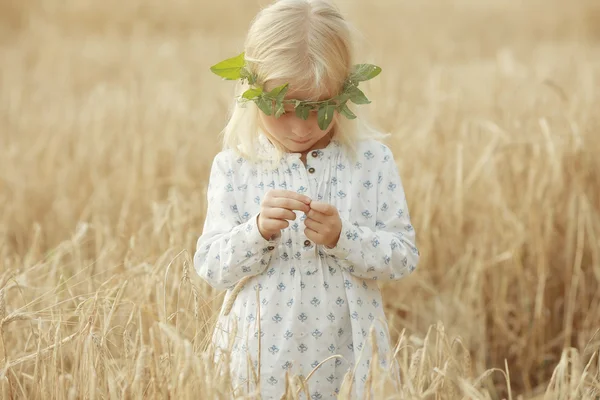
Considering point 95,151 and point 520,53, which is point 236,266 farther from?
point 520,53

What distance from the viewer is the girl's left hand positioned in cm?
165

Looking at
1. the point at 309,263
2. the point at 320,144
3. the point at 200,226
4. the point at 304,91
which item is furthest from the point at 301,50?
the point at 200,226

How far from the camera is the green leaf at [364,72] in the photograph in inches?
70.7

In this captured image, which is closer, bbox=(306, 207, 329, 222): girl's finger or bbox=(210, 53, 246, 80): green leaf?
bbox=(306, 207, 329, 222): girl's finger

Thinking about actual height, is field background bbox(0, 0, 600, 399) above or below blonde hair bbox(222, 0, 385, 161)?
below

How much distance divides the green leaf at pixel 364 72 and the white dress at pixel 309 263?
16 centimetres

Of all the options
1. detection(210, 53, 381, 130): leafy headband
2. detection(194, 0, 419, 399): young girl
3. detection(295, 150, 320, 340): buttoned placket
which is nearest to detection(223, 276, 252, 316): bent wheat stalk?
detection(194, 0, 419, 399): young girl

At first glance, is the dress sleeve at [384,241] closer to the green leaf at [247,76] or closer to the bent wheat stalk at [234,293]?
the bent wheat stalk at [234,293]

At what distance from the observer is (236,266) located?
68.2 inches

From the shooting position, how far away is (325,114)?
172cm

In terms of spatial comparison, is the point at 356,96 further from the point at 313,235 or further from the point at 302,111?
the point at 313,235

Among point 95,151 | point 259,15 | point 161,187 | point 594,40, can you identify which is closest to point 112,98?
point 95,151

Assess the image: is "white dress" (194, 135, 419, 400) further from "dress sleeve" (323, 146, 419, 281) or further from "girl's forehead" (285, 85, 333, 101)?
"girl's forehead" (285, 85, 333, 101)

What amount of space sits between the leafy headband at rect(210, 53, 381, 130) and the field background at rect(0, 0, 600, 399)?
Result: 0.50 feet
